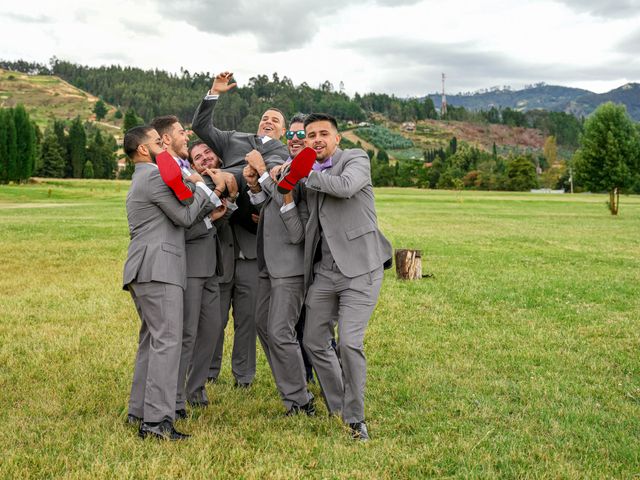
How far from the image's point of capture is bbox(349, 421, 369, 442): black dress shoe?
5301mm

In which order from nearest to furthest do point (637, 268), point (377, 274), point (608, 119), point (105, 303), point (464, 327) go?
point (377, 274) → point (464, 327) → point (105, 303) → point (637, 268) → point (608, 119)

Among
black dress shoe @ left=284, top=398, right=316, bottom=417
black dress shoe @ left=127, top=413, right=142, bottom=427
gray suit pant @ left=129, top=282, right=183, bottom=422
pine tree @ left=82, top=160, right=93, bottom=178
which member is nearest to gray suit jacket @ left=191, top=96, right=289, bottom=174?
gray suit pant @ left=129, top=282, right=183, bottom=422

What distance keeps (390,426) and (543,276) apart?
10.8m

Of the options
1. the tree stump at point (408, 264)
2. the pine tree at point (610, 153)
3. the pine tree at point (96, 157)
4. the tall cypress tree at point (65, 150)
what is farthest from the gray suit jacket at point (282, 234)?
the pine tree at point (96, 157)

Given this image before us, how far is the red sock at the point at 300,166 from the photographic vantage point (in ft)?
17.4

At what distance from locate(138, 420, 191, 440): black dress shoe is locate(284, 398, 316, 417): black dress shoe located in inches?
44.1

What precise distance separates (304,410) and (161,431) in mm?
1432

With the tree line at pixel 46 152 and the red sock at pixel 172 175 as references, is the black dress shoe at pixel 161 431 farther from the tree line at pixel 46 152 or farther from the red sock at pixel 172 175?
the tree line at pixel 46 152

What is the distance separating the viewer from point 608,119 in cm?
4453

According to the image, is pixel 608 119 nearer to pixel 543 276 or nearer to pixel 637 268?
pixel 637 268

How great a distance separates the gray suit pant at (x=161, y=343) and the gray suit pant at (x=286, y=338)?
98cm

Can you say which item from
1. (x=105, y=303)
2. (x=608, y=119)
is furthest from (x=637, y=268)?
(x=608, y=119)

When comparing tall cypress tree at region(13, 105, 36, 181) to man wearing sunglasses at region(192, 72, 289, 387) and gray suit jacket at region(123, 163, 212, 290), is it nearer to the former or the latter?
man wearing sunglasses at region(192, 72, 289, 387)

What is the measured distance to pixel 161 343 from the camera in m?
5.38
